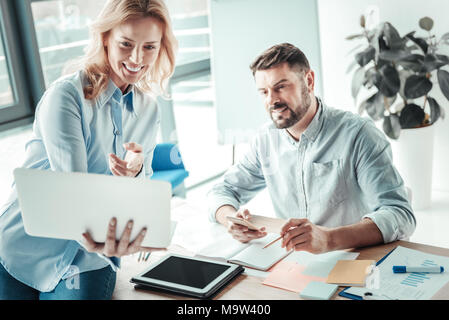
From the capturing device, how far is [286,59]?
6.33 ft

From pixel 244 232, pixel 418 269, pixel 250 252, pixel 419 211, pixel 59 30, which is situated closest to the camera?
pixel 418 269

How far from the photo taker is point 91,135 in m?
1.59

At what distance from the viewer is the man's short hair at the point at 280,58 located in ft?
6.29

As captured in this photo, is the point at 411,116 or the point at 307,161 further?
the point at 411,116

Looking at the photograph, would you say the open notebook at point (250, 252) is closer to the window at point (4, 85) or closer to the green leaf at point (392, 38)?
the window at point (4, 85)

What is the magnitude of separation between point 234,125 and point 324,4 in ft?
6.04

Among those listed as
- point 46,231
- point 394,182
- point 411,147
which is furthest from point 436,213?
point 46,231

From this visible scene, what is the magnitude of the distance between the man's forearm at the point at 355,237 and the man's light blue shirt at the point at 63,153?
0.63 m

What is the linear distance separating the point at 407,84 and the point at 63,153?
2.84 meters

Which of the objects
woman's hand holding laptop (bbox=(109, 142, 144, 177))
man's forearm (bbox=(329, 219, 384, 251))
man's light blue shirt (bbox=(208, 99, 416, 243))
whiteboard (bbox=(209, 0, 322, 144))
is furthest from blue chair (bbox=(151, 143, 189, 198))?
man's forearm (bbox=(329, 219, 384, 251))

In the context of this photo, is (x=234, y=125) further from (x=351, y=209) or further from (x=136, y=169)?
(x=136, y=169)

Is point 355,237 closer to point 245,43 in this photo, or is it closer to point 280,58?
point 280,58

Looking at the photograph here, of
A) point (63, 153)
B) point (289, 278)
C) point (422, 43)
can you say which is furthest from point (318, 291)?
point (422, 43)

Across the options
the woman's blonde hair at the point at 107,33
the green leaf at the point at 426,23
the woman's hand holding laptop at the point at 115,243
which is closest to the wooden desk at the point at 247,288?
the woman's hand holding laptop at the point at 115,243
